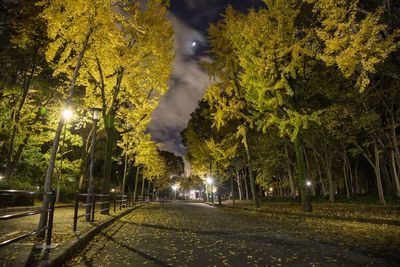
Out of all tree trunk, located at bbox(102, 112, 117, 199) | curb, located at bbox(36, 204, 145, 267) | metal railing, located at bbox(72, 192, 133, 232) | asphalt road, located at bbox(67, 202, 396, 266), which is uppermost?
tree trunk, located at bbox(102, 112, 117, 199)

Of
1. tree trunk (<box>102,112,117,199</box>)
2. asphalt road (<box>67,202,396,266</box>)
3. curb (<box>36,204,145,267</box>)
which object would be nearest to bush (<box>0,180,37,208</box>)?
tree trunk (<box>102,112,117,199</box>)

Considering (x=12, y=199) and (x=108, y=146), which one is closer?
(x=108, y=146)

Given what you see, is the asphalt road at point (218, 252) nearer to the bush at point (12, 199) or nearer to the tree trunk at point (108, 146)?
the tree trunk at point (108, 146)

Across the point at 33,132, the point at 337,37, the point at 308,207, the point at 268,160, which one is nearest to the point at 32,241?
the point at 337,37

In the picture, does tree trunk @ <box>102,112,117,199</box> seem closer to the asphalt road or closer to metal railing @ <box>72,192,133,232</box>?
metal railing @ <box>72,192,133,232</box>

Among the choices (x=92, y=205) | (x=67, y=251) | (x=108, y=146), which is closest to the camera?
(x=67, y=251)

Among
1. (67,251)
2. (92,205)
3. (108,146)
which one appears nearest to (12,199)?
(108,146)

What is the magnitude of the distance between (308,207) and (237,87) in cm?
994

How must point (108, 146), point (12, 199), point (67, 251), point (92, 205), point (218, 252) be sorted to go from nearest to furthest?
1. point (67, 251)
2. point (218, 252)
3. point (92, 205)
4. point (108, 146)
5. point (12, 199)

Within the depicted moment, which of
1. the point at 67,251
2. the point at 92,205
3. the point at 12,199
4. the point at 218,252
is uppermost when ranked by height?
the point at 12,199

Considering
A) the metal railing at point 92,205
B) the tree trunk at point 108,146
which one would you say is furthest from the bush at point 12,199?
the tree trunk at point 108,146

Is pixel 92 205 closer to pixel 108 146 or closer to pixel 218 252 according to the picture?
pixel 108 146

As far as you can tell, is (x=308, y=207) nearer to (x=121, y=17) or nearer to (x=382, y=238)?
(x=382, y=238)

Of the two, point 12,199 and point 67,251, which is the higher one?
point 12,199
